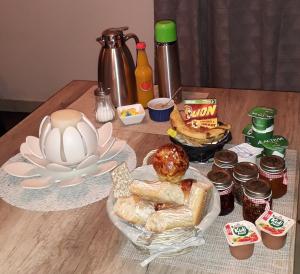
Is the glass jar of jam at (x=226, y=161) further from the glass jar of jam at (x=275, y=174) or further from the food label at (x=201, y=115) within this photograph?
the food label at (x=201, y=115)

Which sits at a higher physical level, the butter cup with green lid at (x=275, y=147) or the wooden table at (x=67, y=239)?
the butter cup with green lid at (x=275, y=147)

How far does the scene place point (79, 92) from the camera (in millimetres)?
1587

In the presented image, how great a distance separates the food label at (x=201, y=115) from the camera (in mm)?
1101

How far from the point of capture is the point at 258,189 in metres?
0.82

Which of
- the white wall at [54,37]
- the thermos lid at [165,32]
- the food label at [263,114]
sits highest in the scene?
the thermos lid at [165,32]

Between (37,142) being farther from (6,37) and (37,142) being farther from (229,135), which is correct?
Result: (6,37)

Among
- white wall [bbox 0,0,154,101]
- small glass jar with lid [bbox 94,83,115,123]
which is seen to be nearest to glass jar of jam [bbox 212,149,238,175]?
small glass jar with lid [bbox 94,83,115,123]

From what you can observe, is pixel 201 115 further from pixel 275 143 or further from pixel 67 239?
pixel 67 239

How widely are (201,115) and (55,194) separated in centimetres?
43

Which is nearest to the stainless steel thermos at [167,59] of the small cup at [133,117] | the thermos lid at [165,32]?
the thermos lid at [165,32]

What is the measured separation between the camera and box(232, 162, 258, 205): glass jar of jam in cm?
87

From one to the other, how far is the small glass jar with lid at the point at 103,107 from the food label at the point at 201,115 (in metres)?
0.30

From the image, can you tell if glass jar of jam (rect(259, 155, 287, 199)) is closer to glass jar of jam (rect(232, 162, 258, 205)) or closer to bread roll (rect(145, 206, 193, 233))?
glass jar of jam (rect(232, 162, 258, 205))

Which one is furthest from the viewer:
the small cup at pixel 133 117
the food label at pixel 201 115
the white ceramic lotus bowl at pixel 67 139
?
the small cup at pixel 133 117
